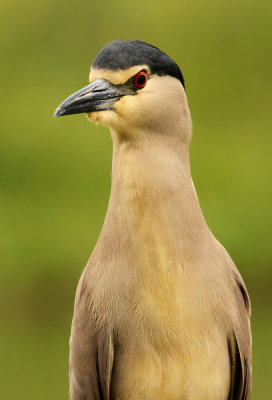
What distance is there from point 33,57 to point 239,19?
898mm

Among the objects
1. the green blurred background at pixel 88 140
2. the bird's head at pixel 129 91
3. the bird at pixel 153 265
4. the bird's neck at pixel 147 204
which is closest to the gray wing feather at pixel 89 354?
the bird at pixel 153 265

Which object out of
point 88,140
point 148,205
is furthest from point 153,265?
point 88,140

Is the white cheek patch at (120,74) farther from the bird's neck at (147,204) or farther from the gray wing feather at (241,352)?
the gray wing feather at (241,352)

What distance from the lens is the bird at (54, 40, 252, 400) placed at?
58.9 inches

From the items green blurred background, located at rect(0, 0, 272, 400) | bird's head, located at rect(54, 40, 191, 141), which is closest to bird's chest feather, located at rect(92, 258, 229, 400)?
bird's head, located at rect(54, 40, 191, 141)

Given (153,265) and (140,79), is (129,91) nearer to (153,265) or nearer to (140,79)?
(140,79)

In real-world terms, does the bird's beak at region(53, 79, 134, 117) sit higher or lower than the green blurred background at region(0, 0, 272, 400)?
lower

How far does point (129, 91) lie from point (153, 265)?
0.88ft

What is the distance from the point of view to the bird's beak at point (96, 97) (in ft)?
4.75

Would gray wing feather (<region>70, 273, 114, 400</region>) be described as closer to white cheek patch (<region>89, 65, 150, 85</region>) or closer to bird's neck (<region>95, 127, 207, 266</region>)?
bird's neck (<region>95, 127, 207, 266</region>)

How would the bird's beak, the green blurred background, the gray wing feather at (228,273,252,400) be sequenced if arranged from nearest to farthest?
the bird's beak < the gray wing feather at (228,273,252,400) < the green blurred background

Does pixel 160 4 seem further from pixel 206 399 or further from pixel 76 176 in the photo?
pixel 206 399

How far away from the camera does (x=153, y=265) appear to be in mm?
1505

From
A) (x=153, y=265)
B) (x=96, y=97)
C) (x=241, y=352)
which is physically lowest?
(x=241, y=352)
